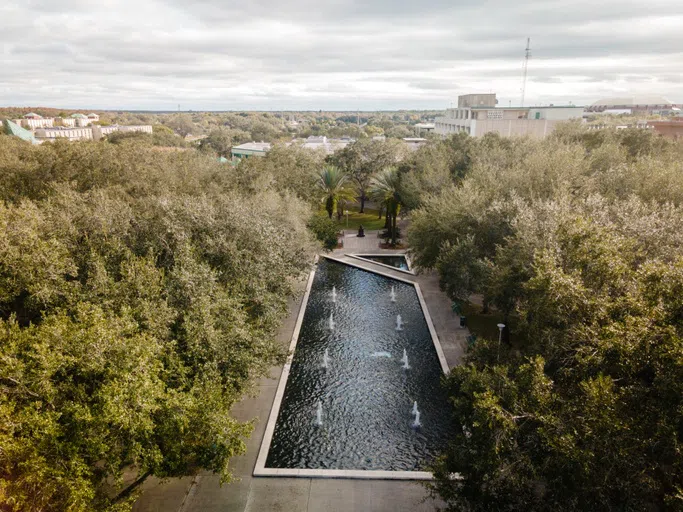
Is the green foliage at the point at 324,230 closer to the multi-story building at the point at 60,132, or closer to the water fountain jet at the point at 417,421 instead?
the water fountain jet at the point at 417,421

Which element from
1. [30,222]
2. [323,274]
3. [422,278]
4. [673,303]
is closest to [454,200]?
[422,278]

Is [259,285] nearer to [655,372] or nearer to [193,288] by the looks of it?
[193,288]

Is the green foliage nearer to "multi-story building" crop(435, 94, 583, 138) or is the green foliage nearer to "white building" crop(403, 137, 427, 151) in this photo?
"white building" crop(403, 137, 427, 151)

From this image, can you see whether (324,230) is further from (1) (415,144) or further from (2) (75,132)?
(2) (75,132)

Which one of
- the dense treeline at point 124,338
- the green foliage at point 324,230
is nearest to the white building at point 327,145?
the green foliage at point 324,230

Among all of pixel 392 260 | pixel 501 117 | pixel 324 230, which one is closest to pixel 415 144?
pixel 501 117

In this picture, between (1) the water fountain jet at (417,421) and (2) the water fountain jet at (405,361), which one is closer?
(1) the water fountain jet at (417,421)
